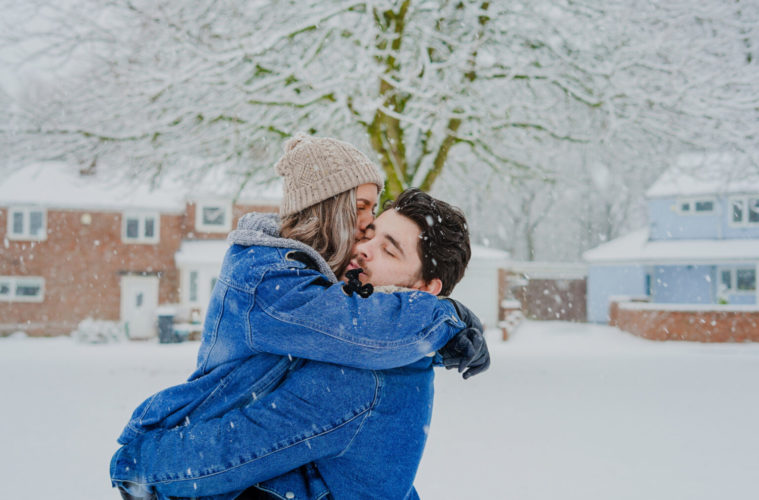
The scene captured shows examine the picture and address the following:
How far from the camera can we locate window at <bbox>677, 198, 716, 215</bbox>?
25812mm

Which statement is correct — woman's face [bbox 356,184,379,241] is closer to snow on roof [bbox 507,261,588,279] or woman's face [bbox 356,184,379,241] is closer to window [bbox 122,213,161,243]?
window [bbox 122,213,161,243]

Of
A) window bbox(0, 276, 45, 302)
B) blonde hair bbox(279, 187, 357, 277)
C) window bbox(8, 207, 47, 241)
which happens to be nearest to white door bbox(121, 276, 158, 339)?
window bbox(0, 276, 45, 302)

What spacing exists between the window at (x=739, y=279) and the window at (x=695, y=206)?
2635 millimetres

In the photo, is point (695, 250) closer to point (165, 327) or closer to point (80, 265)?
point (165, 327)

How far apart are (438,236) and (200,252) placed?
2328 centimetres

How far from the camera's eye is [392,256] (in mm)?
2082

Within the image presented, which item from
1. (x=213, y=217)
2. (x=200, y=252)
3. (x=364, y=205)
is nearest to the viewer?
(x=364, y=205)

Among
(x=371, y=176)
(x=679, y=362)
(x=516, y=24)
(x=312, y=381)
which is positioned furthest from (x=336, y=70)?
(x=679, y=362)

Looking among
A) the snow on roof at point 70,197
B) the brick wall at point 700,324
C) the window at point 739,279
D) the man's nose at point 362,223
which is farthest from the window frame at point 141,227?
the man's nose at point 362,223

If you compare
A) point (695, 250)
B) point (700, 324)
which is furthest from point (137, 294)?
point (695, 250)

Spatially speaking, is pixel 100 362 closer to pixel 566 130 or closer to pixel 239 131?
pixel 239 131

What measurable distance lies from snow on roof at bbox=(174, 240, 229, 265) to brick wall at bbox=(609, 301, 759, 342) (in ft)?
49.7

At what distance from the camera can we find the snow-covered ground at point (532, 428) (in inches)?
211

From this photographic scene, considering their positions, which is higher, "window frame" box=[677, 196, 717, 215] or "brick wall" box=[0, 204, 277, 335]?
"window frame" box=[677, 196, 717, 215]
